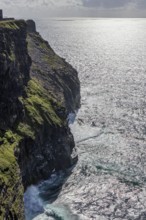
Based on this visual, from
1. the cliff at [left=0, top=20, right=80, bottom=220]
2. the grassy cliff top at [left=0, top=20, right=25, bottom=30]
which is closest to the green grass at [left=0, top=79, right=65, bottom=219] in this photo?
the cliff at [left=0, top=20, right=80, bottom=220]

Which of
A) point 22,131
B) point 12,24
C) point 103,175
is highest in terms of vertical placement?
point 12,24

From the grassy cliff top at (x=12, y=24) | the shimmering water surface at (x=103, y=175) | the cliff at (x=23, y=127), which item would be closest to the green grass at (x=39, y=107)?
the cliff at (x=23, y=127)

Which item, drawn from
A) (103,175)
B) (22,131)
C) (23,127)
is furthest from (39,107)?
(103,175)

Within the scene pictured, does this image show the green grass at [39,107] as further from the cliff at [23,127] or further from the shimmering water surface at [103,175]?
the shimmering water surface at [103,175]

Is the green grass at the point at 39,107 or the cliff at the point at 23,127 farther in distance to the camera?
the green grass at the point at 39,107

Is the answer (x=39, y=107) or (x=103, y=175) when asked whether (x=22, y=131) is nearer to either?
(x=39, y=107)

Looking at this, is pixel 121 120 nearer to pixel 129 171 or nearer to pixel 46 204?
pixel 129 171

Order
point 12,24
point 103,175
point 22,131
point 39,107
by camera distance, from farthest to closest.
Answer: point 12,24 → point 39,107 → point 103,175 → point 22,131

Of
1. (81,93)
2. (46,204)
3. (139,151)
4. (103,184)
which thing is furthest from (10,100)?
(81,93)
